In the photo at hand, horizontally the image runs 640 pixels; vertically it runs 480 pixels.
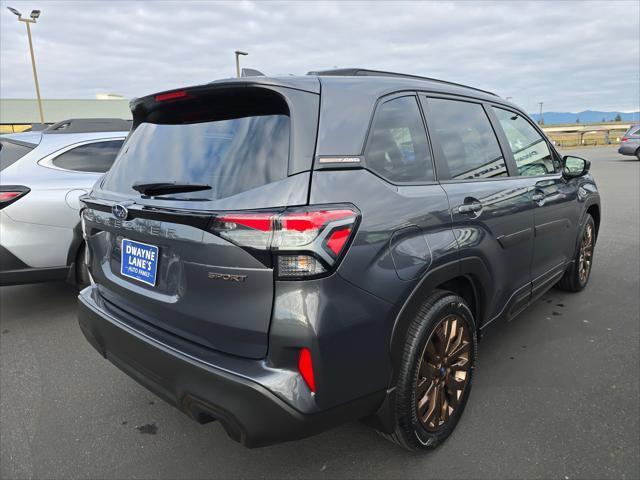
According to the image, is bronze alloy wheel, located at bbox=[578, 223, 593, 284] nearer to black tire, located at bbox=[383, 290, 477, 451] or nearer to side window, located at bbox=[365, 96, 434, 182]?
black tire, located at bbox=[383, 290, 477, 451]

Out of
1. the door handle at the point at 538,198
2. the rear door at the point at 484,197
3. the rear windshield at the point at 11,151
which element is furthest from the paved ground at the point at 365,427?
the rear windshield at the point at 11,151

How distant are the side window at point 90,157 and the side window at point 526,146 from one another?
142 inches

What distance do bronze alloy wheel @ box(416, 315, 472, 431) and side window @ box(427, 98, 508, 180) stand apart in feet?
2.77

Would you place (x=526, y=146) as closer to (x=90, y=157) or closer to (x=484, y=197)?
(x=484, y=197)

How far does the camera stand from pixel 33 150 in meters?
4.30

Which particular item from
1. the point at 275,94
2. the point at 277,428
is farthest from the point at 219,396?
the point at 275,94

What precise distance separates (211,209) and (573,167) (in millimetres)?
3420

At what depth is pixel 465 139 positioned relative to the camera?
110 inches

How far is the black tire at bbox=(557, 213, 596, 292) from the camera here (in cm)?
435

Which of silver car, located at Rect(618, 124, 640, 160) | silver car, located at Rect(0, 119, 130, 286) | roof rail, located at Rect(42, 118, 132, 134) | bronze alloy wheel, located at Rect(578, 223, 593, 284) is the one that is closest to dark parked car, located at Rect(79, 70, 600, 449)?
silver car, located at Rect(0, 119, 130, 286)

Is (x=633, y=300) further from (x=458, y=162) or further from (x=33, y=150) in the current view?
(x=33, y=150)

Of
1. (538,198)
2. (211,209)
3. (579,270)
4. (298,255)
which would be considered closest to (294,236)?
(298,255)

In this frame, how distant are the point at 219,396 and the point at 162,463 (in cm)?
88

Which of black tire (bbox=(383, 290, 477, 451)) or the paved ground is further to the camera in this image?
the paved ground
